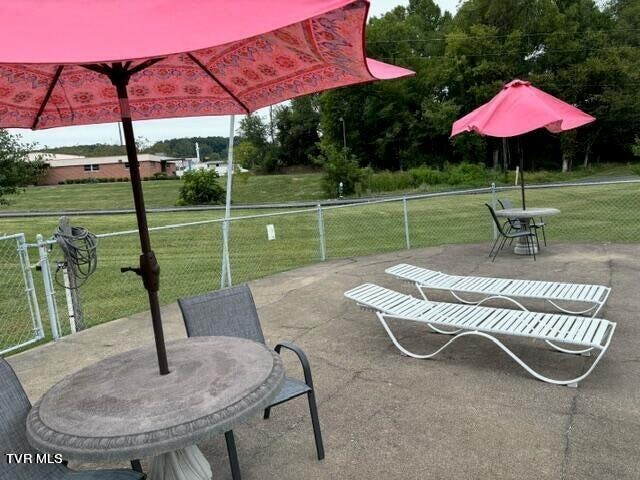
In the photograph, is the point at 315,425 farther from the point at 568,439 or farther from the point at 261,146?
the point at 261,146

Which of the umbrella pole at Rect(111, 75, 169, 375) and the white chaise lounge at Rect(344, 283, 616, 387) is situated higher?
the umbrella pole at Rect(111, 75, 169, 375)

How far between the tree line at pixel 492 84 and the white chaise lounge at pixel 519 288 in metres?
36.8

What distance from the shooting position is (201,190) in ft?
109

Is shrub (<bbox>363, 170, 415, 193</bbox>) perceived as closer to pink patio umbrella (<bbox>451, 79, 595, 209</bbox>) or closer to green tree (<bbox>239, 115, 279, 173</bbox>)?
pink patio umbrella (<bbox>451, 79, 595, 209</bbox>)

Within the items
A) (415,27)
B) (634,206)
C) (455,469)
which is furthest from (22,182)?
(415,27)

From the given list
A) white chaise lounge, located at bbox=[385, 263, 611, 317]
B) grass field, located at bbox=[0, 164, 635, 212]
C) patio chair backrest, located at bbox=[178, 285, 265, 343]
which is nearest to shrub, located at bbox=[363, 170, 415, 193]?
grass field, located at bbox=[0, 164, 635, 212]

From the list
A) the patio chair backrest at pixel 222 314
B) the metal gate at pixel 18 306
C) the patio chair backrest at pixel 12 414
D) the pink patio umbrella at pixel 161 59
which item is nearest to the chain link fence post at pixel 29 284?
the metal gate at pixel 18 306

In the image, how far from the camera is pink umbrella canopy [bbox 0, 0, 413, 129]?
1.34m

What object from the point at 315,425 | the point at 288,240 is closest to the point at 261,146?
the point at 288,240

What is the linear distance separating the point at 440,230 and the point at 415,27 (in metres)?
53.0

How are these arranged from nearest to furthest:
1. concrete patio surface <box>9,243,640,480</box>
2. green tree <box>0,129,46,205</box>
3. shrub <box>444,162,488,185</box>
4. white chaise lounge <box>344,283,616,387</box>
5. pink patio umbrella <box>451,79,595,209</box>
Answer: concrete patio surface <box>9,243,640,480</box>
white chaise lounge <box>344,283,616,387</box>
pink patio umbrella <box>451,79,595,209</box>
green tree <box>0,129,46,205</box>
shrub <box>444,162,488,185</box>

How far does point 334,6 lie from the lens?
4.67ft

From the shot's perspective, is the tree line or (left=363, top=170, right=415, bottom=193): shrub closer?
(left=363, top=170, right=415, bottom=193): shrub

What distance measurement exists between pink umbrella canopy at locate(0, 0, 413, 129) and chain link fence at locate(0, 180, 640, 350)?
233 cm
